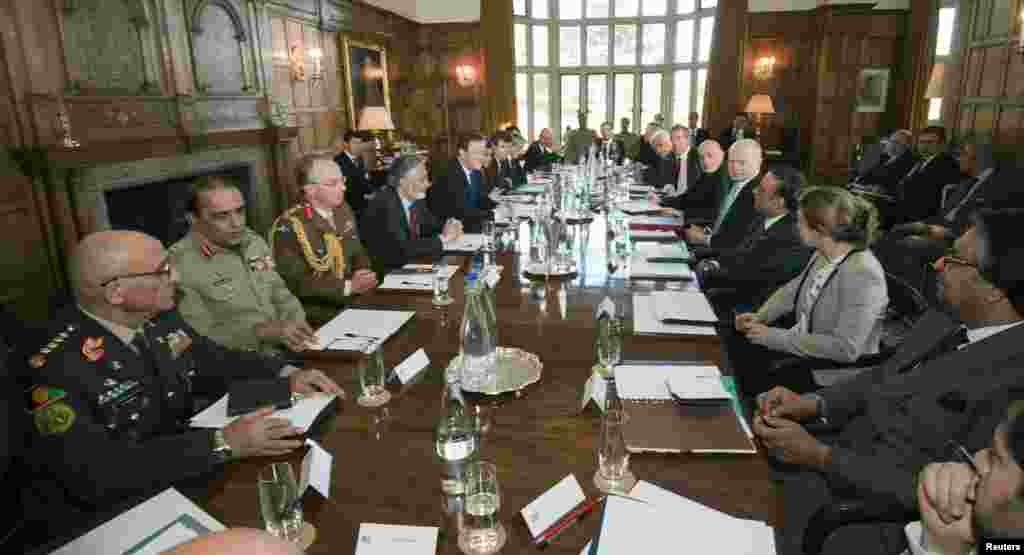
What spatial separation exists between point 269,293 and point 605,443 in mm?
1852

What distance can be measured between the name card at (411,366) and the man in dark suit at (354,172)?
503 cm

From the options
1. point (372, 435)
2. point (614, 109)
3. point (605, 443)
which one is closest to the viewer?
point (605, 443)

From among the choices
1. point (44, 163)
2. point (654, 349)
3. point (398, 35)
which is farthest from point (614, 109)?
point (654, 349)

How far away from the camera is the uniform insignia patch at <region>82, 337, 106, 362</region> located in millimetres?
1406

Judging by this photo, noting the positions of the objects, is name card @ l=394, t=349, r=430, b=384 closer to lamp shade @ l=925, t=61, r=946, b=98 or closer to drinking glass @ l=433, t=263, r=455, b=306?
drinking glass @ l=433, t=263, r=455, b=306

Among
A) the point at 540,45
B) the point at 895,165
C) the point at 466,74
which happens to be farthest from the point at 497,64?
the point at 895,165

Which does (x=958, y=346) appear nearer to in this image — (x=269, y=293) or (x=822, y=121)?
(x=269, y=293)

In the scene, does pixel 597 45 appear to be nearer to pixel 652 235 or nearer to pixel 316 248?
pixel 652 235

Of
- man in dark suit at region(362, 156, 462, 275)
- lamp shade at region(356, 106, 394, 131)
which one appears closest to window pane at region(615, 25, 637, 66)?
lamp shade at region(356, 106, 394, 131)

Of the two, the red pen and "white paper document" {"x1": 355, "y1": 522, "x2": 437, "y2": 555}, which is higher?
"white paper document" {"x1": 355, "y1": 522, "x2": 437, "y2": 555}

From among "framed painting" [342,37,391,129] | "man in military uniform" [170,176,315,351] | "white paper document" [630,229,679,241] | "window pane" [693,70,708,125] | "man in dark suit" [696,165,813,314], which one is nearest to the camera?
"man in military uniform" [170,176,315,351]

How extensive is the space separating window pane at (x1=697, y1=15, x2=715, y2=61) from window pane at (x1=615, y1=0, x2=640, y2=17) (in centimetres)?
136

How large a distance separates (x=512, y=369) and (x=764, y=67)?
9.97 m

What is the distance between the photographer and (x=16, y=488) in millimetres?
1511
